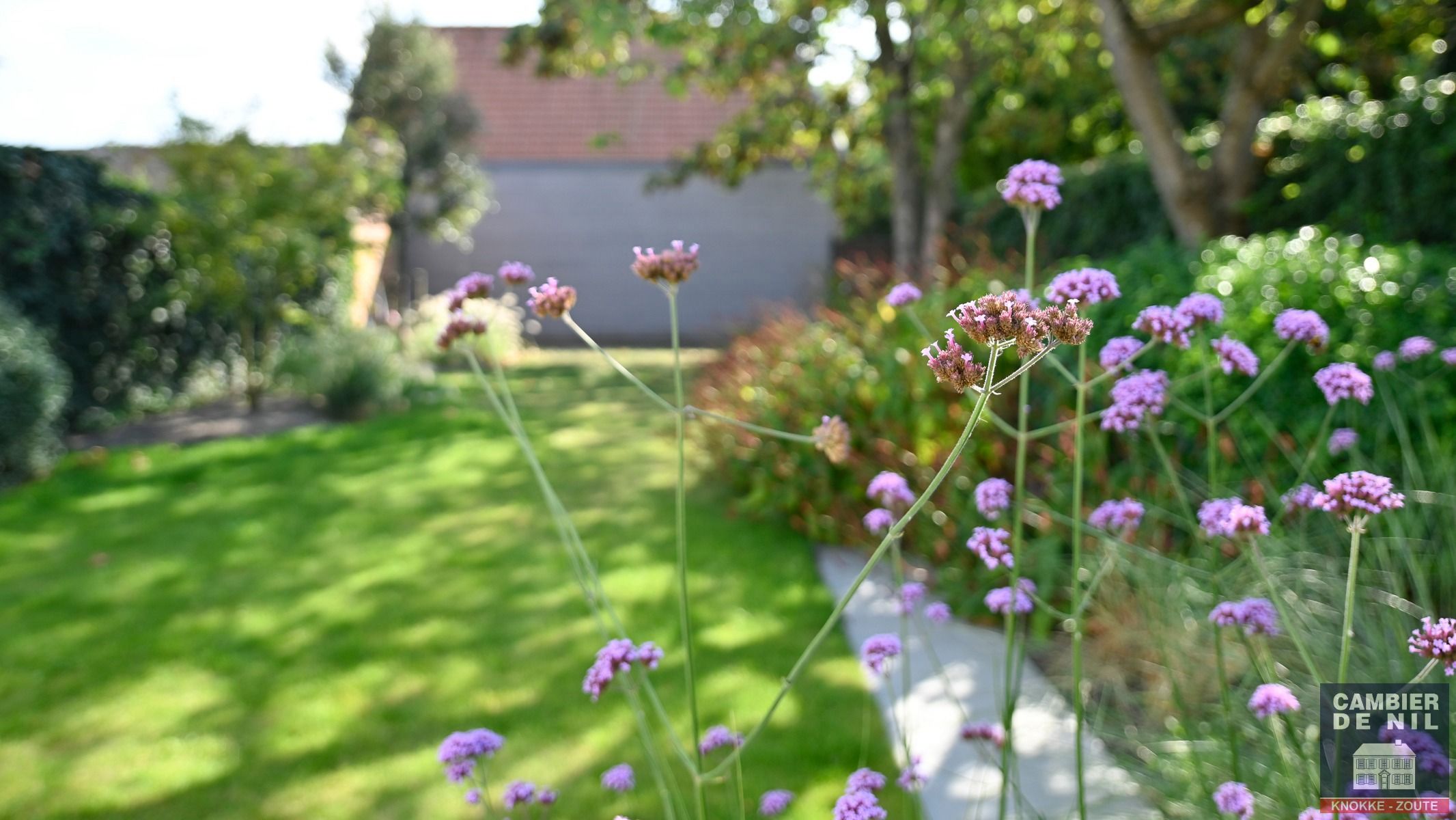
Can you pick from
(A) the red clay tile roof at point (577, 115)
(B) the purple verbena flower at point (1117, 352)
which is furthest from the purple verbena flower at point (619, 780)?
(A) the red clay tile roof at point (577, 115)

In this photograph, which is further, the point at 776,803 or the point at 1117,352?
the point at 776,803

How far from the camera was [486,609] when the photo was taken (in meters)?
4.48

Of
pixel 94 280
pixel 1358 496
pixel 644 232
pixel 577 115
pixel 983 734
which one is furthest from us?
pixel 577 115

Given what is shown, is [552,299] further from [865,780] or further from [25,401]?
[25,401]

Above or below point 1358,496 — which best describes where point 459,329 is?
above

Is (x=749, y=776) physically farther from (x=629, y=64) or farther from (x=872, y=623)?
(x=629, y=64)

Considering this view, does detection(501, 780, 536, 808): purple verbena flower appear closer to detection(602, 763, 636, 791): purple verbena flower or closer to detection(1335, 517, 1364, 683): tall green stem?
detection(602, 763, 636, 791): purple verbena flower

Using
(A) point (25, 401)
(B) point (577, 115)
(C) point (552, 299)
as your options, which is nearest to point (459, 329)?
(C) point (552, 299)

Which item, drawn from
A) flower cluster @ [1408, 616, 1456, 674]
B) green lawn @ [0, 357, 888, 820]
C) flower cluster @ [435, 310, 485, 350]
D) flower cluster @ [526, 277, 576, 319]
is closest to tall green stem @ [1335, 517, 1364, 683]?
flower cluster @ [1408, 616, 1456, 674]

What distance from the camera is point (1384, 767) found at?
1554 mm

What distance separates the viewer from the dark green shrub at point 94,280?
7.90 m

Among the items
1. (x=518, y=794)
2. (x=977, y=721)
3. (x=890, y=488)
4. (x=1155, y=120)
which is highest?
(x=1155, y=120)

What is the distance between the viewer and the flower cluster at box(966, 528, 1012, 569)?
1.65m

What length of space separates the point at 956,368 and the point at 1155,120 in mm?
5990
